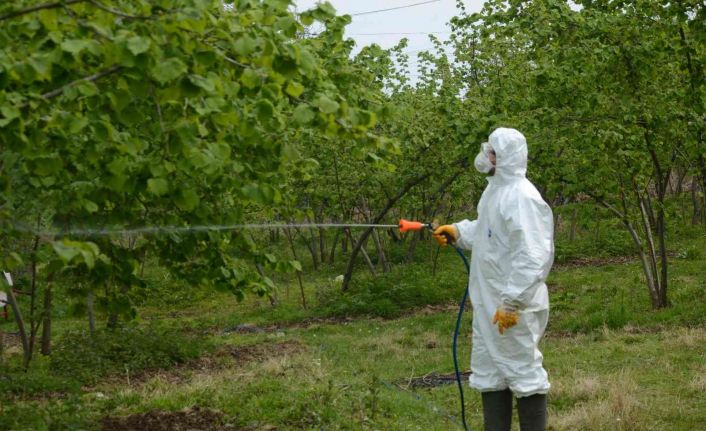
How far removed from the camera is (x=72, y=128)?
12.6 ft

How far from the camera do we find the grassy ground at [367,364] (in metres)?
7.03

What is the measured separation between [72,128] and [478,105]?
1038cm

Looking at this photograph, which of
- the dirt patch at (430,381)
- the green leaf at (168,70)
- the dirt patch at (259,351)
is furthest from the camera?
the dirt patch at (259,351)

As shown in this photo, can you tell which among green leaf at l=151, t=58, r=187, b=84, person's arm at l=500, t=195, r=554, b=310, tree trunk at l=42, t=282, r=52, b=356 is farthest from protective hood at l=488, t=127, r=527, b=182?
tree trunk at l=42, t=282, r=52, b=356

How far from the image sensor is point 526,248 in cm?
518

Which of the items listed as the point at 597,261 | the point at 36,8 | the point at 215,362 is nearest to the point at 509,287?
the point at 36,8

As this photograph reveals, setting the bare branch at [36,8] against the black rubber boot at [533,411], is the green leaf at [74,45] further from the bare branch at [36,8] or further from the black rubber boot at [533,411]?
the black rubber boot at [533,411]

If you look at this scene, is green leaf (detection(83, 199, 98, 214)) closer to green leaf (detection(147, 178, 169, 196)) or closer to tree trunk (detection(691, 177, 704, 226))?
green leaf (detection(147, 178, 169, 196))

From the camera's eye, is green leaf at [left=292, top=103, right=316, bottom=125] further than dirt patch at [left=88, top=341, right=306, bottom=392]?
No

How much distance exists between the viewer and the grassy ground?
23.1ft

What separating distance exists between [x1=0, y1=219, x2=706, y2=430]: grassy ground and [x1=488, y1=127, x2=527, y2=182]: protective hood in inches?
85.9

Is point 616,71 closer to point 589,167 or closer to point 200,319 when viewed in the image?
point 589,167

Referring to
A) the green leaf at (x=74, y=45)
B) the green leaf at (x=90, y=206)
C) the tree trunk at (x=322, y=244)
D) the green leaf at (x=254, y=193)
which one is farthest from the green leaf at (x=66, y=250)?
the tree trunk at (x=322, y=244)

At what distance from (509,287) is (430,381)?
4447 mm
